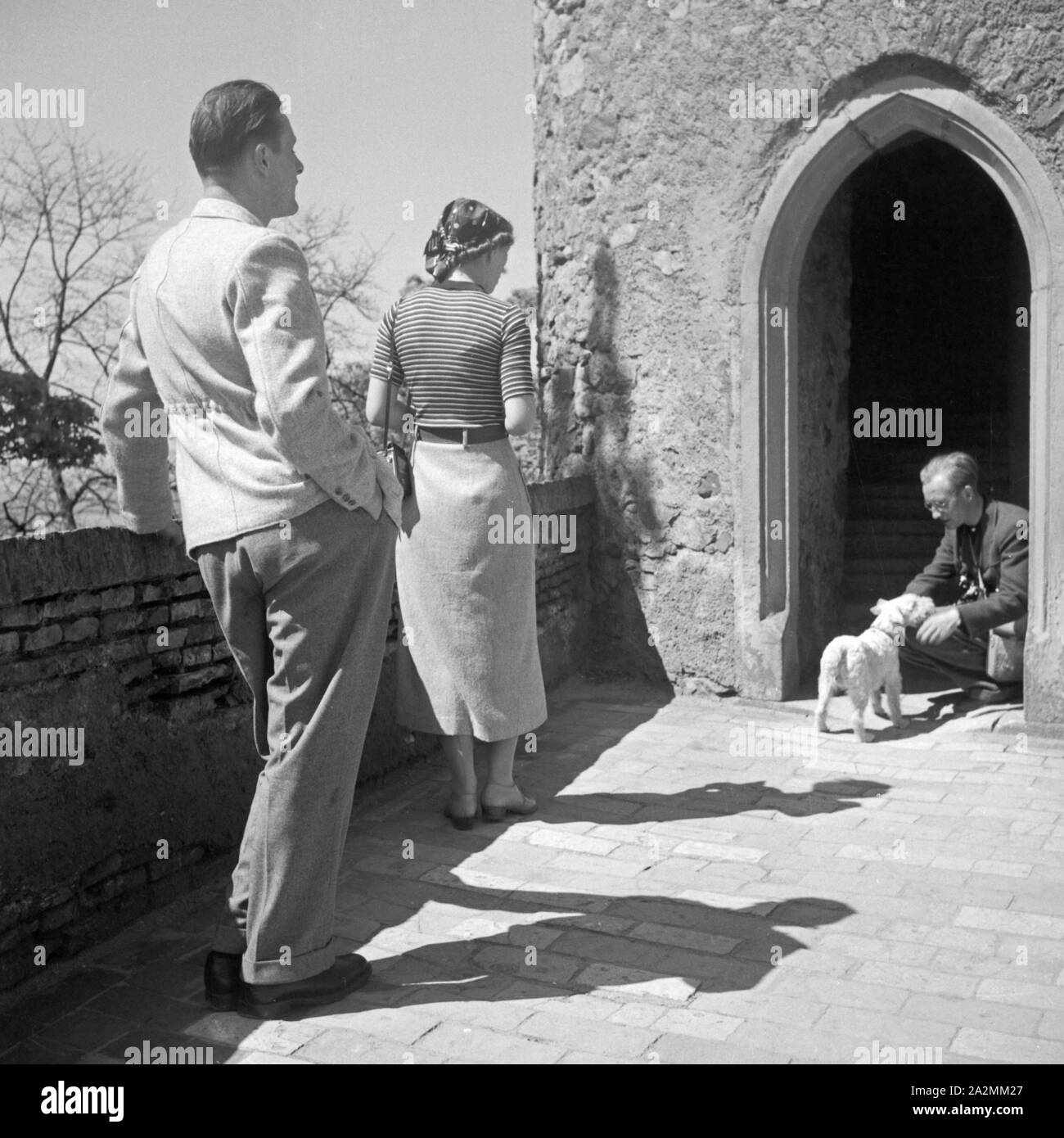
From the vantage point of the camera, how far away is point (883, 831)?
4074 mm

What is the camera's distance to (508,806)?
429 centimetres

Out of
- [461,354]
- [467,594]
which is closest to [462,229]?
[461,354]

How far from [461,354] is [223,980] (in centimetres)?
203

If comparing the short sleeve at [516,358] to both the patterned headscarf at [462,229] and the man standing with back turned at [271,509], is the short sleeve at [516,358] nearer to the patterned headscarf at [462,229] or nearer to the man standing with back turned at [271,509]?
the patterned headscarf at [462,229]

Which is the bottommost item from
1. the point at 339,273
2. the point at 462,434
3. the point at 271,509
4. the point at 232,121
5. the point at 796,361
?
the point at 271,509

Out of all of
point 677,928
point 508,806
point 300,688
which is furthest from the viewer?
point 508,806

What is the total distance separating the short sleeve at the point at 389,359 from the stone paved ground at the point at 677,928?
1458 millimetres

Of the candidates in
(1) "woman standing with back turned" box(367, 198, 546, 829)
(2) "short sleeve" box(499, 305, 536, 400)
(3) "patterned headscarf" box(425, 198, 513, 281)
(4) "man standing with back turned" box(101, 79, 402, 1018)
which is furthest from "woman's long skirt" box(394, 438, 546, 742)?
(4) "man standing with back turned" box(101, 79, 402, 1018)

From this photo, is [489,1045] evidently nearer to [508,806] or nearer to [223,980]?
[223,980]

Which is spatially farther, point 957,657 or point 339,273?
point 339,273

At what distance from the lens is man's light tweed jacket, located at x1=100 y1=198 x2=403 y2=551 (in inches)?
102

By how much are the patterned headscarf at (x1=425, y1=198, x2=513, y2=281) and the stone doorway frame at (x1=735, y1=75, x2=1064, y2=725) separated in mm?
1923

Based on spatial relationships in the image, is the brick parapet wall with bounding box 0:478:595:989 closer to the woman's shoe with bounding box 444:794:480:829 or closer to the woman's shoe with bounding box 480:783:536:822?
the woman's shoe with bounding box 444:794:480:829

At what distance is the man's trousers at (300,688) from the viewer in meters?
2.73
